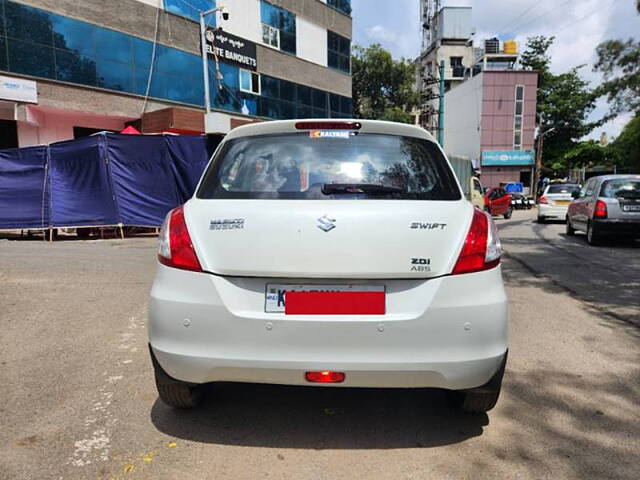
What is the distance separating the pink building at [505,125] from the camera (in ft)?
144

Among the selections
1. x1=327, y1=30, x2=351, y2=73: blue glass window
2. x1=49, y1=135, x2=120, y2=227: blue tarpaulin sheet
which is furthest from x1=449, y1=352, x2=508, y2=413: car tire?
x1=327, y1=30, x2=351, y2=73: blue glass window

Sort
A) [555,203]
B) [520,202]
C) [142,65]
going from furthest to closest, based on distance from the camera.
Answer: [520,202], [142,65], [555,203]

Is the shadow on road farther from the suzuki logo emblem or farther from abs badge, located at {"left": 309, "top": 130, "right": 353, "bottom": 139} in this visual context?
abs badge, located at {"left": 309, "top": 130, "right": 353, "bottom": 139}

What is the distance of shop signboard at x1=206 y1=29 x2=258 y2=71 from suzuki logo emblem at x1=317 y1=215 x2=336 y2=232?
70.0 ft

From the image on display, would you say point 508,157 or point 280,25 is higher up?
point 280,25

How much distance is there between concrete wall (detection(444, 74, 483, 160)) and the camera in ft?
149

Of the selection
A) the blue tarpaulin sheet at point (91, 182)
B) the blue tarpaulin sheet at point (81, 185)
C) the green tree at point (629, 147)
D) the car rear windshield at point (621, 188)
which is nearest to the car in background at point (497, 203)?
the car rear windshield at point (621, 188)

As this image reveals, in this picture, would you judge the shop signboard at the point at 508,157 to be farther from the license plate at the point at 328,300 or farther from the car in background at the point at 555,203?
the license plate at the point at 328,300

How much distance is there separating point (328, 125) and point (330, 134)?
0.26ft

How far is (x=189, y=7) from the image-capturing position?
71.1 feet

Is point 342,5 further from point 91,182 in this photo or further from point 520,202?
point 91,182

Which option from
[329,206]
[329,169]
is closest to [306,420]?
[329,206]

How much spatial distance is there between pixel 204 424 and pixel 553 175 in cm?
5496

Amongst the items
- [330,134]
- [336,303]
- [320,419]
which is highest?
[330,134]
